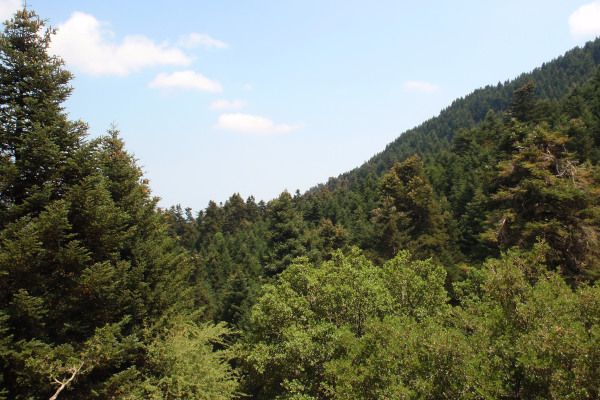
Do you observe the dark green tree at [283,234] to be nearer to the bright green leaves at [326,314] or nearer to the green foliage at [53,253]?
the bright green leaves at [326,314]

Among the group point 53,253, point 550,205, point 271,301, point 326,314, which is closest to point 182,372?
point 271,301

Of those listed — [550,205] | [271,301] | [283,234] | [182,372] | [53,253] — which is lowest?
[182,372]

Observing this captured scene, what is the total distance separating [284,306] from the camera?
1438 cm

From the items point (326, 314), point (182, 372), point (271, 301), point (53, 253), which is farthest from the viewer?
point (271, 301)

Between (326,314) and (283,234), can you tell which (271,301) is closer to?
(326,314)

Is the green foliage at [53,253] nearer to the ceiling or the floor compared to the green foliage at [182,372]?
nearer to the ceiling

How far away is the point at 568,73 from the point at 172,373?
260 meters

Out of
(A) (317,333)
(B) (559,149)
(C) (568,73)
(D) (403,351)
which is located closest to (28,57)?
(A) (317,333)

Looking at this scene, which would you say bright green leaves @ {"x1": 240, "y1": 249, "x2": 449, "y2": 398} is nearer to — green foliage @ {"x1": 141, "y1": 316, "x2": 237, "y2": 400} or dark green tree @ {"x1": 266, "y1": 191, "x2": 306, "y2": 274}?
green foliage @ {"x1": 141, "y1": 316, "x2": 237, "y2": 400}

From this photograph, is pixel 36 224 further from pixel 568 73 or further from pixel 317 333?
pixel 568 73

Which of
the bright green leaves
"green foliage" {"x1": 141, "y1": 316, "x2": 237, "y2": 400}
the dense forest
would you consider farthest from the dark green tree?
"green foliage" {"x1": 141, "y1": 316, "x2": 237, "y2": 400}

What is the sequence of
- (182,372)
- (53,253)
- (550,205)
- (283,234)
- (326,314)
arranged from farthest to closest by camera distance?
(283,234) < (550,205) < (326,314) < (182,372) < (53,253)

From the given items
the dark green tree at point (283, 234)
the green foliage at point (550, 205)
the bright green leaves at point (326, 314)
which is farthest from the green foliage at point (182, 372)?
the dark green tree at point (283, 234)

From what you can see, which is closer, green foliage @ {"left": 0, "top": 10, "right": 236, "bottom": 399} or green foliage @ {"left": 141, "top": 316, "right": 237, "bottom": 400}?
green foliage @ {"left": 0, "top": 10, "right": 236, "bottom": 399}
